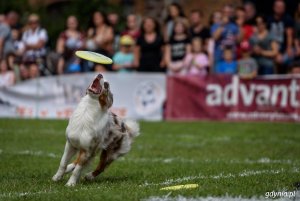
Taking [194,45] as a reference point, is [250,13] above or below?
above

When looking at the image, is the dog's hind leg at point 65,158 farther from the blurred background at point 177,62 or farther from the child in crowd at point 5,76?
the child in crowd at point 5,76

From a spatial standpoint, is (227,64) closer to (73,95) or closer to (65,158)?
(73,95)

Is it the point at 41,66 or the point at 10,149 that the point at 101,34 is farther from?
the point at 10,149

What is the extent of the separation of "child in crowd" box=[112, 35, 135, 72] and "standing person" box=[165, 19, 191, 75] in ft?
2.89

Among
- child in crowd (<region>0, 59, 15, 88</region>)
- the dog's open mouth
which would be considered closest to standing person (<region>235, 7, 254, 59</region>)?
child in crowd (<region>0, 59, 15, 88</region>)

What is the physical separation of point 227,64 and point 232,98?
1.04 metres

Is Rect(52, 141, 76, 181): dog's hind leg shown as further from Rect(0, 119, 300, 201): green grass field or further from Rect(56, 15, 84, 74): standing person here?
Rect(56, 15, 84, 74): standing person

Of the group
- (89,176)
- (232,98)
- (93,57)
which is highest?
(93,57)

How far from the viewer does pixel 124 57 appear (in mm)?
18438

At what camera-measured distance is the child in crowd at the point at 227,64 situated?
18.0 m

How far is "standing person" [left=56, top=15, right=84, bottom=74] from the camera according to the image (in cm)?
1941

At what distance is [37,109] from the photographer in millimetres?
19109

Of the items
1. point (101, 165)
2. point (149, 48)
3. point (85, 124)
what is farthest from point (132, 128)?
point (149, 48)

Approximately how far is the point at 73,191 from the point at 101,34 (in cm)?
1192
